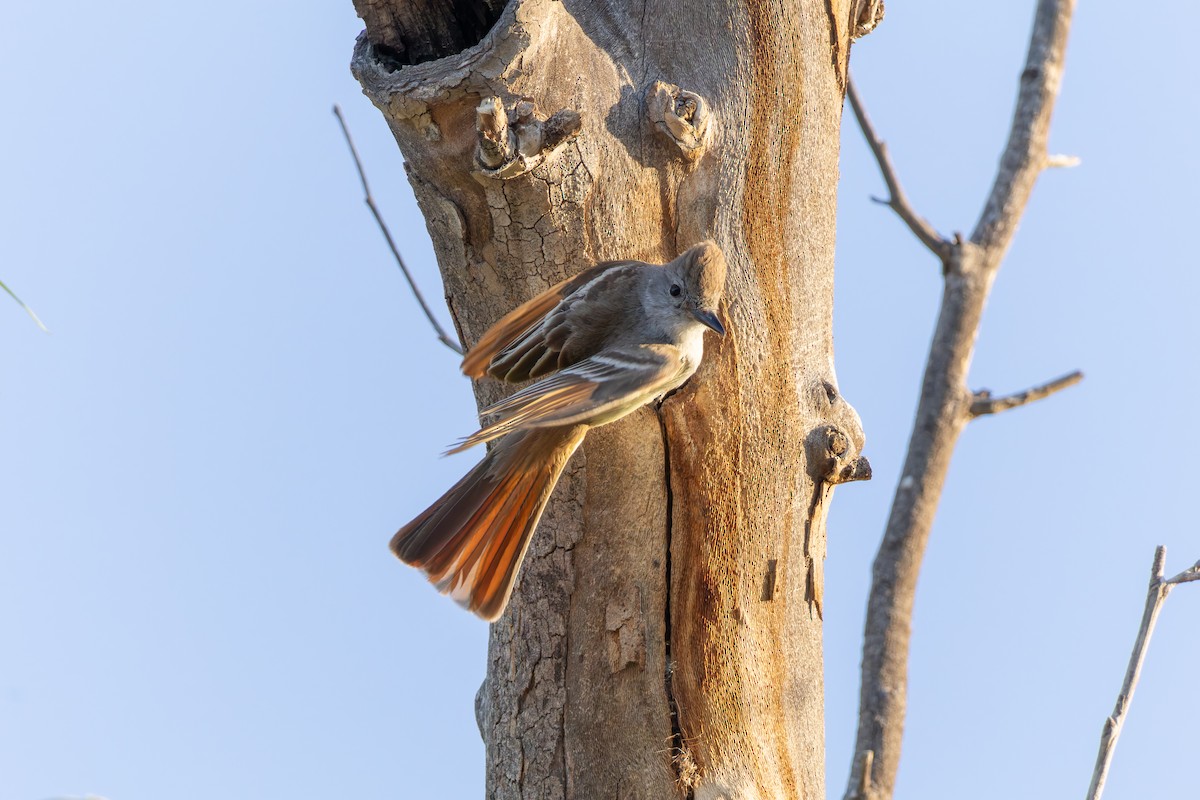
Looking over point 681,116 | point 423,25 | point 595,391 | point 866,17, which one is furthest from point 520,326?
point 866,17

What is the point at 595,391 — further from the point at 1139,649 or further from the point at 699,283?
the point at 1139,649

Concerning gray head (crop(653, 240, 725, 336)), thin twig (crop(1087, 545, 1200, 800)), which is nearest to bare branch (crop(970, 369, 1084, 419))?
thin twig (crop(1087, 545, 1200, 800))

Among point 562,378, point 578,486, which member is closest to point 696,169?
point 562,378

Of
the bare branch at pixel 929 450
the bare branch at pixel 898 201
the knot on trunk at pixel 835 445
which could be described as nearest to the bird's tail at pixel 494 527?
the knot on trunk at pixel 835 445

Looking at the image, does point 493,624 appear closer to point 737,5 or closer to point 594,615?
point 594,615

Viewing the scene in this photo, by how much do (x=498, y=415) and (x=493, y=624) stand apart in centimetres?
64

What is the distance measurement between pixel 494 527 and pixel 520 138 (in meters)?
0.90

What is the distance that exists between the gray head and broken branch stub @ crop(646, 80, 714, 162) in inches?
10.0

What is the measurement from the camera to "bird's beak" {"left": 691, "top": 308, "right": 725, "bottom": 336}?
2479 mm

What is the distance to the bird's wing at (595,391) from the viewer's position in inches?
87.0

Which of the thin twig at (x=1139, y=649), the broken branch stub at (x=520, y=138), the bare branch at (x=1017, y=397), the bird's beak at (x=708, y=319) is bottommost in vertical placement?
the thin twig at (x=1139, y=649)

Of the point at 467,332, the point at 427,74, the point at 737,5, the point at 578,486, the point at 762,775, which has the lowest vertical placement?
the point at 762,775

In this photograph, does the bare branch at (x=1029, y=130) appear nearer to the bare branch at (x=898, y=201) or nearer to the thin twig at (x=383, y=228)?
the bare branch at (x=898, y=201)

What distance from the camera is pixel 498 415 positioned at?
2.55 metres
